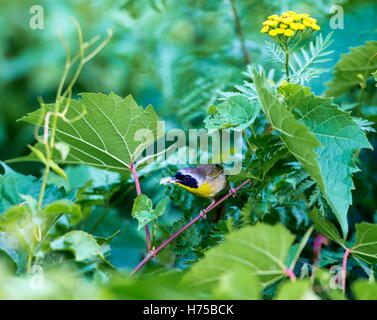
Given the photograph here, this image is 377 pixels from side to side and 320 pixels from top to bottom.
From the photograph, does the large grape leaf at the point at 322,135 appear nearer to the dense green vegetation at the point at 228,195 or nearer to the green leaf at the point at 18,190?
the dense green vegetation at the point at 228,195

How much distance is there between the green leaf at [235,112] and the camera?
745 millimetres

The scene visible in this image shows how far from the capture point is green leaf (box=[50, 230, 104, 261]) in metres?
0.65

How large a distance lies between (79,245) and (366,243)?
40 centimetres

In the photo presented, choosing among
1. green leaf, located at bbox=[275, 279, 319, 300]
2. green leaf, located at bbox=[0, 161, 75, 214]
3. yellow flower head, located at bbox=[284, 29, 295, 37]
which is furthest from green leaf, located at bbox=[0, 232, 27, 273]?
yellow flower head, located at bbox=[284, 29, 295, 37]

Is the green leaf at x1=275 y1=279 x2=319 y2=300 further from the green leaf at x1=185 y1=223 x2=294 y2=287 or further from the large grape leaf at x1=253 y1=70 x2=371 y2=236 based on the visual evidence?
the large grape leaf at x1=253 y1=70 x2=371 y2=236

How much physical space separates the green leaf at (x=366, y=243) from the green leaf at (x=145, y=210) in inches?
11.0

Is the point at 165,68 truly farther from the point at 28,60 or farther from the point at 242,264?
the point at 242,264

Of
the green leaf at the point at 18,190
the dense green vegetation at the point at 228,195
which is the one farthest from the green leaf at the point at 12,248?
the green leaf at the point at 18,190

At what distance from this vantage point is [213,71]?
4.64ft

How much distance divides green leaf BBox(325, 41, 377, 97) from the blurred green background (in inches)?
4.9

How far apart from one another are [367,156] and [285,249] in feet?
2.35

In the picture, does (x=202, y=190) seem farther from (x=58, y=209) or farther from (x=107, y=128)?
(x=58, y=209)

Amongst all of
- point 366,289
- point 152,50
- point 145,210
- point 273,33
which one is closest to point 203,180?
point 145,210

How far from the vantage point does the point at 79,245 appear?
0.67m
